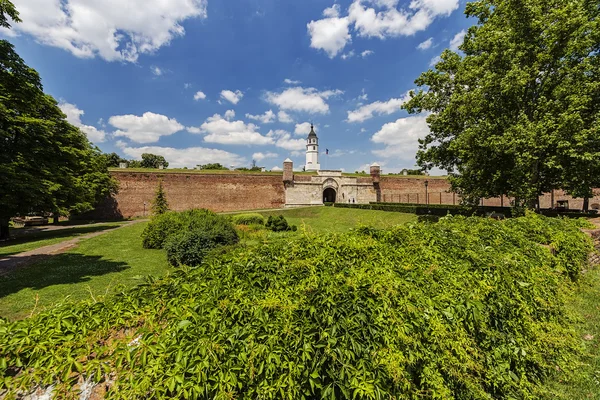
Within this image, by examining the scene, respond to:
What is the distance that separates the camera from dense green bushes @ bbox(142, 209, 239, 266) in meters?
9.27

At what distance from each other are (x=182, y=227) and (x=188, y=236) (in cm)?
286

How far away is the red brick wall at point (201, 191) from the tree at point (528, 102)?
24.6 meters

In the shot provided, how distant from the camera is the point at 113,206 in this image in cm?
2830

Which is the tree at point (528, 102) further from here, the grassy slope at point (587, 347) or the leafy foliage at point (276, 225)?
the leafy foliage at point (276, 225)

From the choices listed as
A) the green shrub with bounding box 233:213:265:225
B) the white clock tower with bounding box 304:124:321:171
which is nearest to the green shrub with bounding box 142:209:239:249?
the green shrub with bounding box 233:213:265:225

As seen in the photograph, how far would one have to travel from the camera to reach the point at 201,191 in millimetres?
31547

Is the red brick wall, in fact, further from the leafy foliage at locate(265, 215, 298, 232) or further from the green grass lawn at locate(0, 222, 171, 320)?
the green grass lawn at locate(0, 222, 171, 320)

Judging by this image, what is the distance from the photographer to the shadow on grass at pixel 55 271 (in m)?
7.15

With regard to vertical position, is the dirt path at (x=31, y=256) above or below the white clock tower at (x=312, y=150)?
below

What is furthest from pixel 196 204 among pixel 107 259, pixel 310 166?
pixel 310 166

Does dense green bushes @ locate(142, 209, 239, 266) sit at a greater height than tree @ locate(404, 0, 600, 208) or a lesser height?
lesser

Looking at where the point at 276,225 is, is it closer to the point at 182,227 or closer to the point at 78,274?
the point at 182,227

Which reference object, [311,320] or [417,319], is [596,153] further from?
[311,320]

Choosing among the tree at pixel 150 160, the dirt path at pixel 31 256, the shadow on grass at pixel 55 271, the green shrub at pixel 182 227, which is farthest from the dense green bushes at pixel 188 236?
the tree at pixel 150 160
